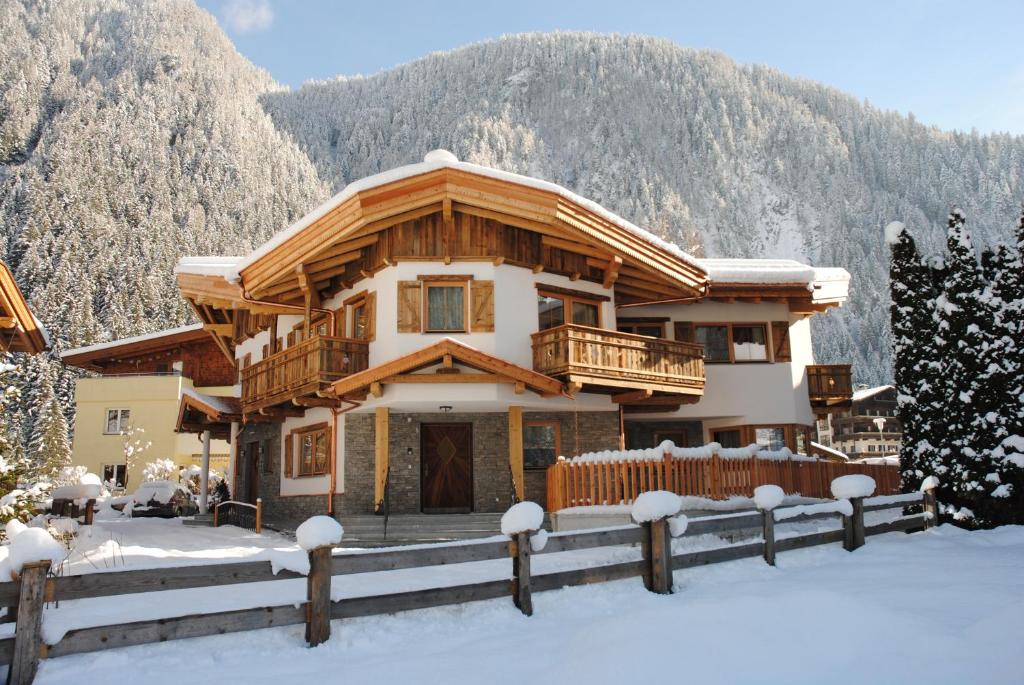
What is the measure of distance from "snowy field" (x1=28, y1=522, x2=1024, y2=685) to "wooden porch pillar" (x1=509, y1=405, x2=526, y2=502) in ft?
31.5

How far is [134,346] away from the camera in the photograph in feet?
118

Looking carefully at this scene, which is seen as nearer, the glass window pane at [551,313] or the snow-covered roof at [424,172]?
the snow-covered roof at [424,172]

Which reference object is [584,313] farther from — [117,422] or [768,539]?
[117,422]

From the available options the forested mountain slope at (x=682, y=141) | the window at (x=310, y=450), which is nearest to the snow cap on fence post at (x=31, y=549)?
the window at (x=310, y=450)

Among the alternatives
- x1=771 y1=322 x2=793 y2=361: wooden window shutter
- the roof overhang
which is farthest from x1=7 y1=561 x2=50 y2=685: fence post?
x1=771 y1=322 x2=793 y2=361: wooden window shutter

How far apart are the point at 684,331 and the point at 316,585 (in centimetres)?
1807

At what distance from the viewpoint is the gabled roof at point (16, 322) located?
1628 cm

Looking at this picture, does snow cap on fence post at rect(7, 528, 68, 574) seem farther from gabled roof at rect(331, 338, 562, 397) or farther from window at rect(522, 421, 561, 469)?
window at rect(522, 421, 561, 469)

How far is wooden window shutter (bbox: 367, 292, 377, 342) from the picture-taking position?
18.4 metres

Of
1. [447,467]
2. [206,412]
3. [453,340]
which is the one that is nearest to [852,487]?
[453,340]

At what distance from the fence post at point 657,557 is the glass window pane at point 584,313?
11302mm

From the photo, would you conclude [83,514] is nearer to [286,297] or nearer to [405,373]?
[286,297]

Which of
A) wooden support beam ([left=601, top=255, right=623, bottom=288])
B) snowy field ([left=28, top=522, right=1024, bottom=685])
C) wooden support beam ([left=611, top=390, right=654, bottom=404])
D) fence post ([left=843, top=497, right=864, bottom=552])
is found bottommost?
snowy field ([left=28, top=522, right=1024, bottom=685])

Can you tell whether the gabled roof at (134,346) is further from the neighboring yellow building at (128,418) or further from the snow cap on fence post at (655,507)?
the snow cap on fence post at (655,507)
